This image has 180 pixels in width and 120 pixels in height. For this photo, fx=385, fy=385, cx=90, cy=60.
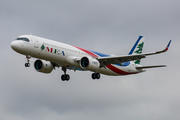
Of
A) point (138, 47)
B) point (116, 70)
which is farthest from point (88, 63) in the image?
point (138, 47)

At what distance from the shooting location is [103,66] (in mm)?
56188

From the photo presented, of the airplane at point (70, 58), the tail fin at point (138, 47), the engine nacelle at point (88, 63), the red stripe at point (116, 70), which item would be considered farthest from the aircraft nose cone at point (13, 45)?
the tail fin at point (138, 47)

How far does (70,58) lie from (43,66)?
222 inches

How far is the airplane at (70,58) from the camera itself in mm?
49625

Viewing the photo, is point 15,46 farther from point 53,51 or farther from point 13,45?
point 53,51

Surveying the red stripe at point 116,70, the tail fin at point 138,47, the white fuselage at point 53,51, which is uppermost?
the tail fin at point 138,47

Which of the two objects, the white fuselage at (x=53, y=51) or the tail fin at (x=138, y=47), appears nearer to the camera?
the white fuselage at (x=53, y=51)

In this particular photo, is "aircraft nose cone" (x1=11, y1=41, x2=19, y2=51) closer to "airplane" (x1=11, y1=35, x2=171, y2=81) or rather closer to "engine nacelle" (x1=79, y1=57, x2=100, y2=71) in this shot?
"airplane" (x1=11, y1=35, x2=171, y2=81)

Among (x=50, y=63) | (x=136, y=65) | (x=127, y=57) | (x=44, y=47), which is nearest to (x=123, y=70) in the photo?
(x=136, y=65)

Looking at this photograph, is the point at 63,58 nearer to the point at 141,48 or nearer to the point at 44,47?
the point at 44,47

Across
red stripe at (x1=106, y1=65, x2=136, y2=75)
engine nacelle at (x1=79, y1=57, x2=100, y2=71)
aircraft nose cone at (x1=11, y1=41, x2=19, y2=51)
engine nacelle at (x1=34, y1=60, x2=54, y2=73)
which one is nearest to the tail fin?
red stripe at (x1=106, y1=65, x2=136, y2=75)

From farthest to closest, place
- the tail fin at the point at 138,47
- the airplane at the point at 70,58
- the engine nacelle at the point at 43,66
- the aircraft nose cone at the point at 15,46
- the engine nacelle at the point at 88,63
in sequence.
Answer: the tail fin at the point at 138,47, the engine nacelle at the point at 43,66, the engine nacelle at the point at 88,63, the airplane at the point at 70,58, the aircraft nose cone at the point at 15,46

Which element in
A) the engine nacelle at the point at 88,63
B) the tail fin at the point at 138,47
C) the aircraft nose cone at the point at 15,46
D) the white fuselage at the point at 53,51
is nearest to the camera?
the aircraft nose cone at the point at 15,46

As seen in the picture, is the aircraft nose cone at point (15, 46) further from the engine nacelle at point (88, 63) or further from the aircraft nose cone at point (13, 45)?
the engine nacelle at point (88, 63)
